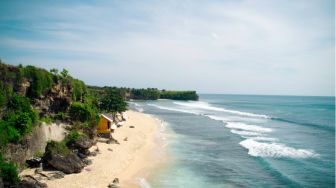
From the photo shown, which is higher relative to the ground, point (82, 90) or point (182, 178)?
point (82, 90)

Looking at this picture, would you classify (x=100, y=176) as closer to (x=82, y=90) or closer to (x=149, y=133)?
(x=82, y=90)

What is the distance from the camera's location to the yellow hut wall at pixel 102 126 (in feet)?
123

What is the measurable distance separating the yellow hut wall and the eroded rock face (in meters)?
12.6

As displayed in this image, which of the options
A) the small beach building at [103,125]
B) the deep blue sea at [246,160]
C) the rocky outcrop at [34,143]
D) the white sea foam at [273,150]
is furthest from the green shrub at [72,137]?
the white sea foam at [273,150]

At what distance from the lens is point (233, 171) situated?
91.9 ft

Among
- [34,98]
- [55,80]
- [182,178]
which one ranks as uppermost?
[55,80]

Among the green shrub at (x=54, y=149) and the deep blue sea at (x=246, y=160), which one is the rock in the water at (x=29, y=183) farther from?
the deep blue sea at (x=246, y=160)

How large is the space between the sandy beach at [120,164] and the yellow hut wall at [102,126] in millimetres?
2115

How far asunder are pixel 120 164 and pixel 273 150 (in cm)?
1946

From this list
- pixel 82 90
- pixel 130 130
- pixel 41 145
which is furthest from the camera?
pixel 130 130

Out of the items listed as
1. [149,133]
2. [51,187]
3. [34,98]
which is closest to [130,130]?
[149,133]

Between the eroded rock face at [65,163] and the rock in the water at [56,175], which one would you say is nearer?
the rock in the water at [56,175]

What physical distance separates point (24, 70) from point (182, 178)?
17215 mm

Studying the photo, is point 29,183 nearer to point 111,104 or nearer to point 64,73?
point 64,73
